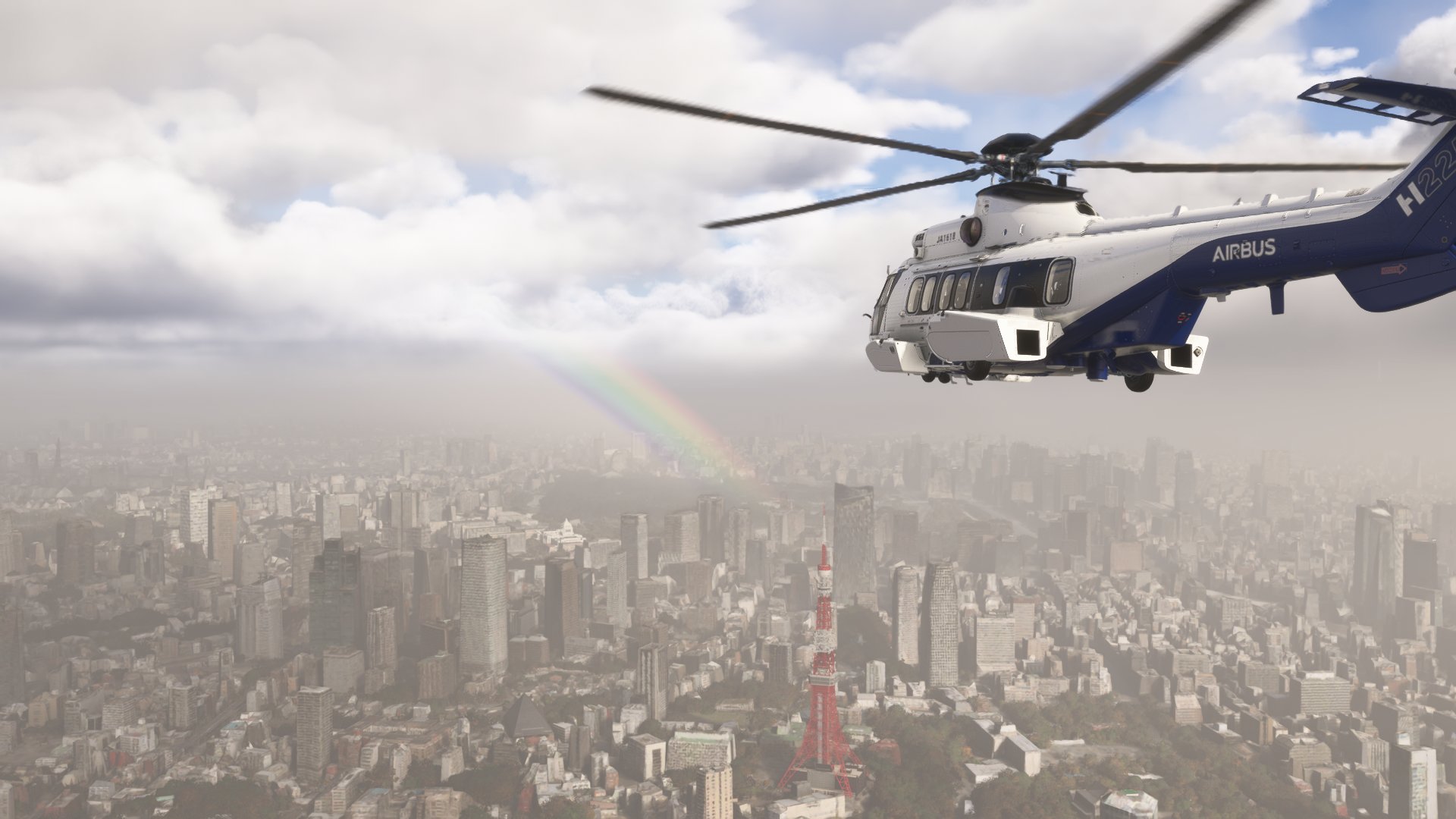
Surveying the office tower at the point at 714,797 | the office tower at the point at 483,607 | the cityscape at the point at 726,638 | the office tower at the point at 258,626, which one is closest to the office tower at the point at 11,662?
the cityscape at the point at 726,638

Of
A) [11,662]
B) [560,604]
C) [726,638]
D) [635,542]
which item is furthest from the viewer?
[635,542]

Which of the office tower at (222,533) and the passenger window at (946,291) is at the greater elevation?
the passenger window at (946,291)

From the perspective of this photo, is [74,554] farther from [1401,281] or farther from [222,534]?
[1401,281]

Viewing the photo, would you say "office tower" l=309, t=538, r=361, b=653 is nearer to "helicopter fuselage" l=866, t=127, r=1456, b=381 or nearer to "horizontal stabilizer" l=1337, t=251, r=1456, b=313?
"helicopter fuselage" l=866, t=127, r=1456, b=381

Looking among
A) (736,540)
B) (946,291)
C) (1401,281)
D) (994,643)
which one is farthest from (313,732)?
(1401,281)

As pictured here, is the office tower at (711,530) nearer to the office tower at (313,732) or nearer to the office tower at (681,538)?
the office tower at (681,538)

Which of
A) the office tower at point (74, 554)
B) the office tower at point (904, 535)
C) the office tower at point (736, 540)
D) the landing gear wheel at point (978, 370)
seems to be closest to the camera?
the landing gear wheel at point (978, 370)
